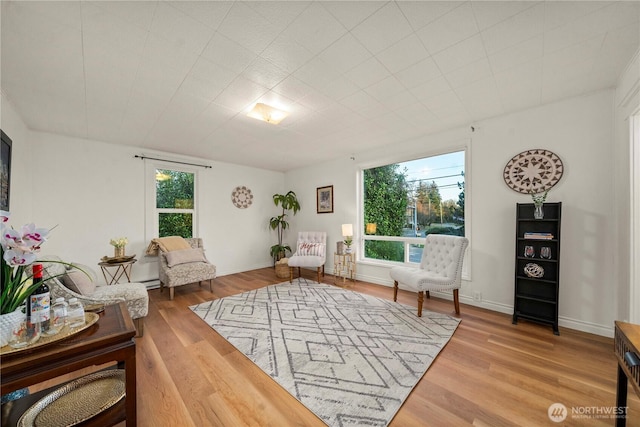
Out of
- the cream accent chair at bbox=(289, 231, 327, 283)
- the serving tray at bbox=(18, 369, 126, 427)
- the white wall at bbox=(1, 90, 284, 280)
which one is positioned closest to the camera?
the serving tray at bbox=(18, 369, 126, 427)

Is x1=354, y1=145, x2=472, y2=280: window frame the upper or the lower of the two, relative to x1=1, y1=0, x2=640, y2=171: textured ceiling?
lower

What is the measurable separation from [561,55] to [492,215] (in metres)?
1.75

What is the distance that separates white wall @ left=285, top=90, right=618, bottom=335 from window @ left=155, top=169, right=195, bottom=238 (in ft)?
14.0

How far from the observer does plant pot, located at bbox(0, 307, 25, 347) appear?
3.47 ft

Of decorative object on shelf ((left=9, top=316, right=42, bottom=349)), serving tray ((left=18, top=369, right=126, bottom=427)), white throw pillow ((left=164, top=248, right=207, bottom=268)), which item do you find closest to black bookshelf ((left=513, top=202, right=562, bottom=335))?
serving tray ((left=18, top=369, right=126, bottom=427))

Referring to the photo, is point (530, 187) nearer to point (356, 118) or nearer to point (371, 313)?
point (356, 118)

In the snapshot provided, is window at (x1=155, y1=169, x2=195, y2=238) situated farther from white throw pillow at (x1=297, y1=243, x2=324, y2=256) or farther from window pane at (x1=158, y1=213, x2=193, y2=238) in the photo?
white throw pillow at (x1=297, y1=243, x2=324, y2=256)

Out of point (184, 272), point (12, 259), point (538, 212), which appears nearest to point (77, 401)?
point (12, 259)

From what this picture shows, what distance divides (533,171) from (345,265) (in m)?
3.07

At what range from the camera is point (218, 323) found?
271 centimetres

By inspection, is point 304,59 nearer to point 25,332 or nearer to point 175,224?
point 25,332

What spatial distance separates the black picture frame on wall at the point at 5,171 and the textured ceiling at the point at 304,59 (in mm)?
453

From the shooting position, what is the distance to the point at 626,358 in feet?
3.64

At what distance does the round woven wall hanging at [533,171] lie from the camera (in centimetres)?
263
